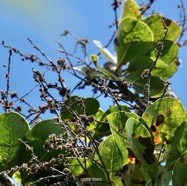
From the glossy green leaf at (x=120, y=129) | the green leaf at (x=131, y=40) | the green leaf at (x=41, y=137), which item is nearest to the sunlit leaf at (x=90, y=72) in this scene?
the green leaf at (x=131, y=40)

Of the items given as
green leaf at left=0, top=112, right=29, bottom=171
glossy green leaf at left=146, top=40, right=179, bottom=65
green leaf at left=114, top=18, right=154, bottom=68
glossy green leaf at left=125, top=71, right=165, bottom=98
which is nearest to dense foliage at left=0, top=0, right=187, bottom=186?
green leaf at left=0, top=112, right=29, bottom=171

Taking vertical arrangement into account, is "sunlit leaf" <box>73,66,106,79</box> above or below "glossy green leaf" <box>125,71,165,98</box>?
above

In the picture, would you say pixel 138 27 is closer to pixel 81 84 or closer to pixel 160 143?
pixel 81 84

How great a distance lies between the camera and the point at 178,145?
1062 millimetres

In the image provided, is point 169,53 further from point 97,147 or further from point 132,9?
point 97,147

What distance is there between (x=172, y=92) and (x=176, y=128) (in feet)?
2.64

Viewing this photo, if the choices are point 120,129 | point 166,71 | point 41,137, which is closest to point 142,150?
point 120,129

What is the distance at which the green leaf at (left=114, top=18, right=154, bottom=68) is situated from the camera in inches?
68.9

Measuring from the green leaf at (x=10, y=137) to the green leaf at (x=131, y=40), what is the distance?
687 mm

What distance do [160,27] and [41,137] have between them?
832 mm

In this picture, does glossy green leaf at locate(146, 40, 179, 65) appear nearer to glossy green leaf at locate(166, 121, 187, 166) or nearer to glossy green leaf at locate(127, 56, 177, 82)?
glossy green leaf at locate(127, 56, 177, 82)

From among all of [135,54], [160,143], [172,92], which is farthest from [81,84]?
[160,143]

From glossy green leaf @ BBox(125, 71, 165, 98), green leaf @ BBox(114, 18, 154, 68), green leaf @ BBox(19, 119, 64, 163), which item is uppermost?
green leaf @ BBox(114, 18, 154, 68)

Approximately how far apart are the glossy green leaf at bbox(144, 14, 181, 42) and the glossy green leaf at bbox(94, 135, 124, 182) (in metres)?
0.87
